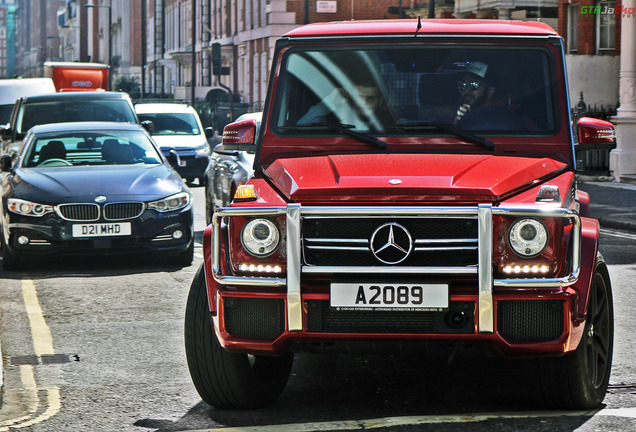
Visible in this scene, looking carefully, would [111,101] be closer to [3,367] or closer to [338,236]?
[3,367]

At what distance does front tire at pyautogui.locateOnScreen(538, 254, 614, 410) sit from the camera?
5805 mm

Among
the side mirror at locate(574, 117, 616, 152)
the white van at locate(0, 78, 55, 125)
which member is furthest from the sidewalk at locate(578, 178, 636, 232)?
the white van at locate(0, 78, 55, 125)

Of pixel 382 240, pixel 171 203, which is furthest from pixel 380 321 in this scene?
pixel 171 203

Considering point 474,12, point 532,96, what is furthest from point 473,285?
point 474,12

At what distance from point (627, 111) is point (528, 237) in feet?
72.2

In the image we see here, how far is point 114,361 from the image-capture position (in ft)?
24.8

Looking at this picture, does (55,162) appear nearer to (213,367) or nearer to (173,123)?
(213,367)

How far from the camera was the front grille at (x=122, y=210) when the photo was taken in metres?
11.8

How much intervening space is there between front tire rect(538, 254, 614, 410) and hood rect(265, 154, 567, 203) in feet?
2.07

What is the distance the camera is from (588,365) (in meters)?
5.89

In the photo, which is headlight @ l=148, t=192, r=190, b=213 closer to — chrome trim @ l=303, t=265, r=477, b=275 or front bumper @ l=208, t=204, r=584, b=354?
front bumper @ l=208, t=204, r=584, b=354

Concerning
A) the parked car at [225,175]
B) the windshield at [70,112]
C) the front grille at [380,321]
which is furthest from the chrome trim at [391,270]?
the windshield at [70,112]

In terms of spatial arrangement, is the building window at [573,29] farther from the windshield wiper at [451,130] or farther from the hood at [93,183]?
the windshield wiper at [451,130]

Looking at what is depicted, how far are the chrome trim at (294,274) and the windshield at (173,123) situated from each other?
69.4 ft
